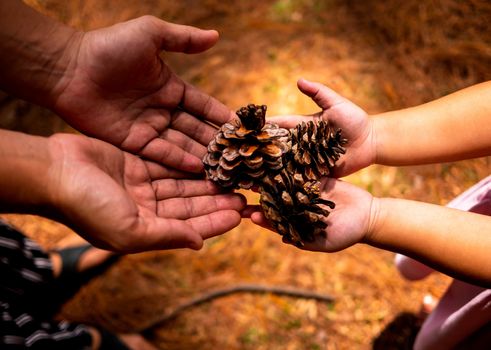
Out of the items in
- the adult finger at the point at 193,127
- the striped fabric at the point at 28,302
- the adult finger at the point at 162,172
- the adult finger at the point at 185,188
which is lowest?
the striped fabric at the point at 28,302

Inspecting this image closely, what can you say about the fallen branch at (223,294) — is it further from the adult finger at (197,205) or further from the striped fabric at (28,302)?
the adult finger at (197,205)

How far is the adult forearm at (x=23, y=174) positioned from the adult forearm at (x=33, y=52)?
0.40 metres

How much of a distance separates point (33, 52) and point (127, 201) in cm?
67

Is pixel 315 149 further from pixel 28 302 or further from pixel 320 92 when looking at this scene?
pixel 28 302

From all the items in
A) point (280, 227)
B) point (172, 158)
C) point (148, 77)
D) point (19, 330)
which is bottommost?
point (19, 330)

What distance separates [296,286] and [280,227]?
2.60 feet

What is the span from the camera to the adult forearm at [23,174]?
3.17 ft

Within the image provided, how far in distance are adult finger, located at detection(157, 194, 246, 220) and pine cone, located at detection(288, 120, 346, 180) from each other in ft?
0.79

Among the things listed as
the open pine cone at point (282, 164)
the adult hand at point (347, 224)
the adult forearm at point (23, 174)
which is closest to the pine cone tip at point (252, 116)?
the open pine cone at point (282, 164)

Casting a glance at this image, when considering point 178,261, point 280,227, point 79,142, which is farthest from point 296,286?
point 79,142

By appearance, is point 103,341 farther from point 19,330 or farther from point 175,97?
point 175,97

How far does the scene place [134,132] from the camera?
137 centimetres

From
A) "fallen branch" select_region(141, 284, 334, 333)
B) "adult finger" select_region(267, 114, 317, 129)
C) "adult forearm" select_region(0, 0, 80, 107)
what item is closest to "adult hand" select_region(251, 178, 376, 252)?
"adult finger" select_region(267, 114, 317, 129)

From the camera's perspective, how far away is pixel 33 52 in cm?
133
